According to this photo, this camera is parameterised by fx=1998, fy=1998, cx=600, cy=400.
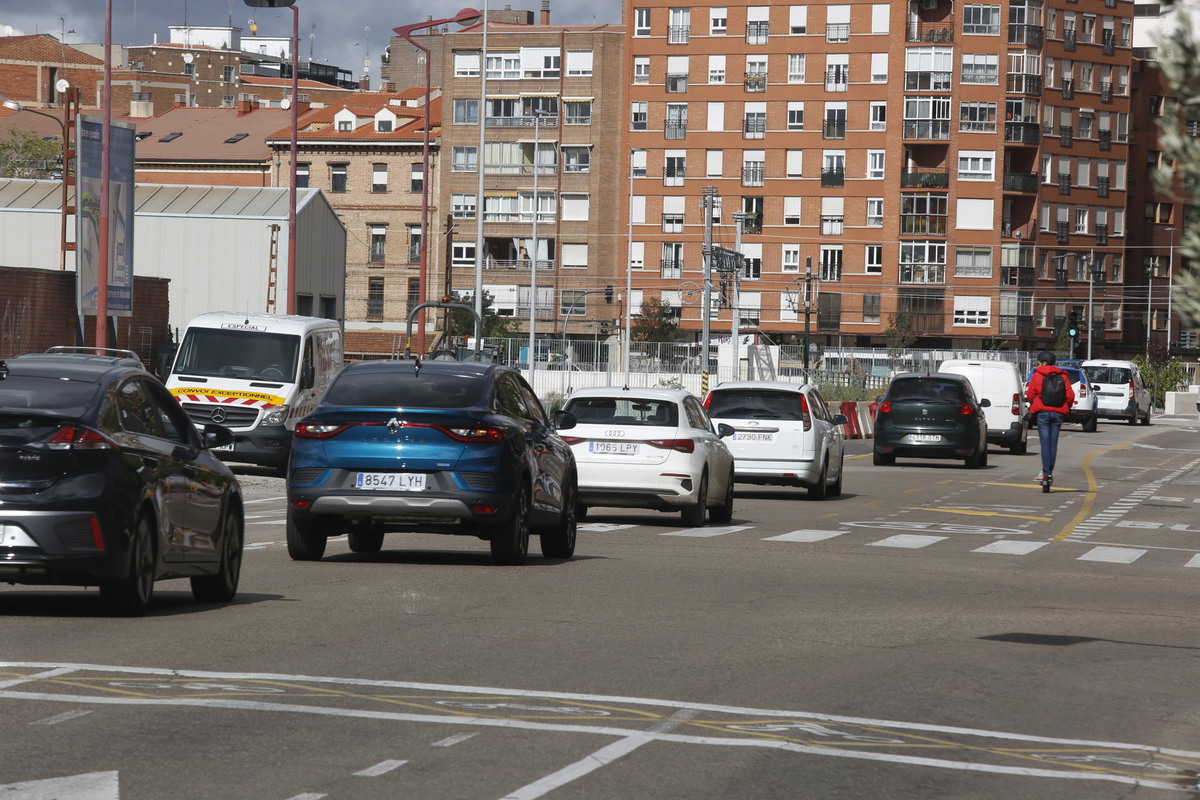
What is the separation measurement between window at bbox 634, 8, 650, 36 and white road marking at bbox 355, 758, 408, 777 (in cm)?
10507

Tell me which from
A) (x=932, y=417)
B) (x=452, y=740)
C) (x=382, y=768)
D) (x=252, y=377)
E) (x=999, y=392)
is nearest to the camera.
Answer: (x=382, y=768)

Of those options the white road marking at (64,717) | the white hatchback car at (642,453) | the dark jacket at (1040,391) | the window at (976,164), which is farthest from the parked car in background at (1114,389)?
the white road marking at (64,717)

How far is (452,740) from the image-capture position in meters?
7.60

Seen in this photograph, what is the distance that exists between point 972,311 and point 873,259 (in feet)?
20.1

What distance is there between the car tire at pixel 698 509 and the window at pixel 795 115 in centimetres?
8776

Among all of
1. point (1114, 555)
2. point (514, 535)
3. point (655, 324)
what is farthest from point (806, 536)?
point (655, 324)

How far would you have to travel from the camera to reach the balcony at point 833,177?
108 m

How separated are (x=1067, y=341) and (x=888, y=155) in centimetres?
1400

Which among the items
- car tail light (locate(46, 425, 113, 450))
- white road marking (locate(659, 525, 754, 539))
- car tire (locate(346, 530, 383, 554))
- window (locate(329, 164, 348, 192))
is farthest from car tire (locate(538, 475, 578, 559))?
window (locate(329, 164, 348, 192))

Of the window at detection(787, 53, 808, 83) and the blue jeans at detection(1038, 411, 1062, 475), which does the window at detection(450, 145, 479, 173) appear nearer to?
the window at detection(787, 53, 808, 83)

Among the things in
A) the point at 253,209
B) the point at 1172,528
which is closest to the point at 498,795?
the point at 1172,528

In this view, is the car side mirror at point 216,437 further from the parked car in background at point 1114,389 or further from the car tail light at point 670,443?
the parked car in background at point 1114,389

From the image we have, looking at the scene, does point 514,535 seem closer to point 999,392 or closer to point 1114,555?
point 1114,555

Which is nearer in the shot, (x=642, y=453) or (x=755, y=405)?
(x=642, y=453)
